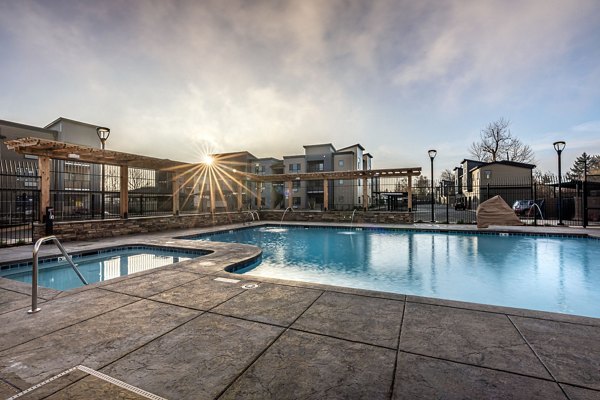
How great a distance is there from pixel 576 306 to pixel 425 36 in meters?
8.82

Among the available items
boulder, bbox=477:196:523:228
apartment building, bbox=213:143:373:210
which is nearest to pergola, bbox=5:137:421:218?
boulder, bbox=477:196:523:228

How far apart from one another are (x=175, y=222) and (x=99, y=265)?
625 centimetres

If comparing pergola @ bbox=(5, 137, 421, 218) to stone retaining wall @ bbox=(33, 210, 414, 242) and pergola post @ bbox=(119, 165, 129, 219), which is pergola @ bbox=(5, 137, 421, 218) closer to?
pergola post @ bbox=(119, 165, 129, 219)

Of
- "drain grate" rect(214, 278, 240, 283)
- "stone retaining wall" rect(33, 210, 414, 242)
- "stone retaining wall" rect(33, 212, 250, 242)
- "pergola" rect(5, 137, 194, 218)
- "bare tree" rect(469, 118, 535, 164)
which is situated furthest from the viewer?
"bare tree" rect(469, 118, 535, 164)

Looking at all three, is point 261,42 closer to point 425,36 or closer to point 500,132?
point 425,36

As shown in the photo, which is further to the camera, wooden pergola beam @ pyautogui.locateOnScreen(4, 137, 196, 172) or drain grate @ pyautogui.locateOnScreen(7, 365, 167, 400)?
wooden pergola beam @ pyautogui.locateOnScreen(4, 137, 196, 172)

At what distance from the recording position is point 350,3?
814 centimetres

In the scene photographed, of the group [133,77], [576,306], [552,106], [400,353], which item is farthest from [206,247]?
[552,106]

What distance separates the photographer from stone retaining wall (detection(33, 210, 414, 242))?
9.66m

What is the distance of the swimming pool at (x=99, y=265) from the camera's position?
19.4 ft

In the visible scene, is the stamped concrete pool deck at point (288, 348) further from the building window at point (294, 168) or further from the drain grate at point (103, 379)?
the building window at point (294, 168)

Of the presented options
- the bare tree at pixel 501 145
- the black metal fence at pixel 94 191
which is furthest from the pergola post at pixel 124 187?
the bare tree at pixel 501 145

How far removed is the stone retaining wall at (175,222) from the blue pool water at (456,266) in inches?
111

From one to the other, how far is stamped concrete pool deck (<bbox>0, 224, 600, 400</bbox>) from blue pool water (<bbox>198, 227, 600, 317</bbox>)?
2559 millimetres
